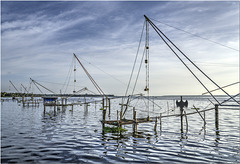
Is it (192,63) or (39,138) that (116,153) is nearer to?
(39,138)

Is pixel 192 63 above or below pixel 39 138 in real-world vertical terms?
above

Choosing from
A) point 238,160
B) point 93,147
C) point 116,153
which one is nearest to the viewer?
point 238,160

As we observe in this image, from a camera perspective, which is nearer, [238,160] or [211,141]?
[238,160]

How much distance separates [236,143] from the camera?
18.3 meters

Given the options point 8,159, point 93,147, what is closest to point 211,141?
point 93,147

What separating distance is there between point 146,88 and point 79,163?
1205 centimetres

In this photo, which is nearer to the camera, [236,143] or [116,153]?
[116,153]

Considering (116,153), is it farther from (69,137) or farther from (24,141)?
(24,141)

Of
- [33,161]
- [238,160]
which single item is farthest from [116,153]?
[238,160]

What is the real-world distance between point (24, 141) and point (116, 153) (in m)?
9.28

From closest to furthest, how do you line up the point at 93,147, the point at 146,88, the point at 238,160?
the point at 238,160, the point at 93,147, the point at 146,88

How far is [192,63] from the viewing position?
18906 mm

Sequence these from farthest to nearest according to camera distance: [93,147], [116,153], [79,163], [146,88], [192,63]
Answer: [146,88] → [192,63] → [93,147] → [116,153] → [79,163]

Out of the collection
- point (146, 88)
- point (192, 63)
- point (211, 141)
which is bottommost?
point (211, 141)
